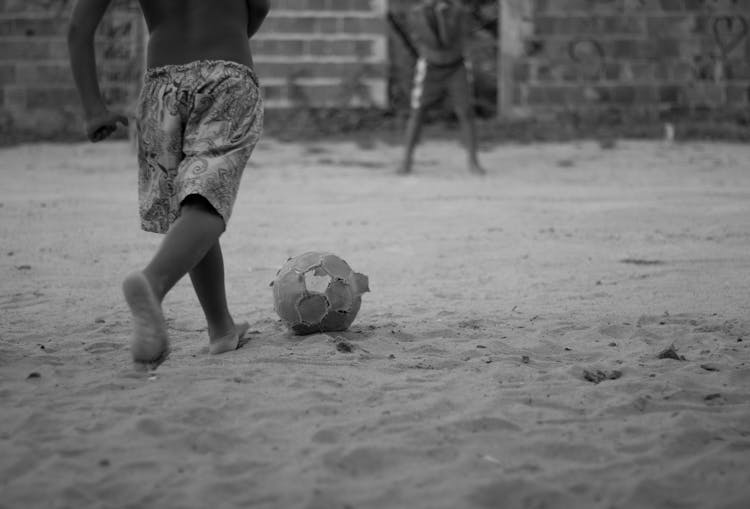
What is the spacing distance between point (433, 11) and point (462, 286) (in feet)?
17.1

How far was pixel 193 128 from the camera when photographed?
11.0 feet

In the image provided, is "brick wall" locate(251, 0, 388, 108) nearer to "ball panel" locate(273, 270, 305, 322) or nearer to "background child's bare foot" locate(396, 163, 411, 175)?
"background child's bare foot" locate(396, 163, 411, 175)

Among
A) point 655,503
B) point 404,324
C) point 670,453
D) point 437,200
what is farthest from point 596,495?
point 437,200

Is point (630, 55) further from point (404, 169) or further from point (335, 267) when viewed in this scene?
point (335, 267)

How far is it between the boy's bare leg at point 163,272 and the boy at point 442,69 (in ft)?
21.9

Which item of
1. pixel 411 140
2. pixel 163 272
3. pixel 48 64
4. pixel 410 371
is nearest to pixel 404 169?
pixel 411 140

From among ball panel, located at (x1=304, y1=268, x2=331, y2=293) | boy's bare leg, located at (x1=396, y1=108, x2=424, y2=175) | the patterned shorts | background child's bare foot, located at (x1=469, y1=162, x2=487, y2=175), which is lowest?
background child's bare foot, located at (x1=469, y1=162, x2=487, y2=175)

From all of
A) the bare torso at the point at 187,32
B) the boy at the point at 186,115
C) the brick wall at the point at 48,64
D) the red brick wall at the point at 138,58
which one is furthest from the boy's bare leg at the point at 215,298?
the brick wall at the point at 48,64

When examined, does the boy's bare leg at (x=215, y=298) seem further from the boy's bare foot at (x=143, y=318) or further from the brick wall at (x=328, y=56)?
the brick wall at (x=328, y=56)

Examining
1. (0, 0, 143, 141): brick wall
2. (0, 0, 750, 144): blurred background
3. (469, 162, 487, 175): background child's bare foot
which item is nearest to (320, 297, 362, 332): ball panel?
(469, 162, 487, 175): background child's bare foot

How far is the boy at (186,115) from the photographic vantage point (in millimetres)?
3213

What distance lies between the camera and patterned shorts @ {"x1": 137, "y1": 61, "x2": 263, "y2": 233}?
3.28m

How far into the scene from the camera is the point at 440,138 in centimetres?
1269

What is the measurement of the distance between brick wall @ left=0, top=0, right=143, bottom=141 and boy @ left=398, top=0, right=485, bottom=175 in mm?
4482
